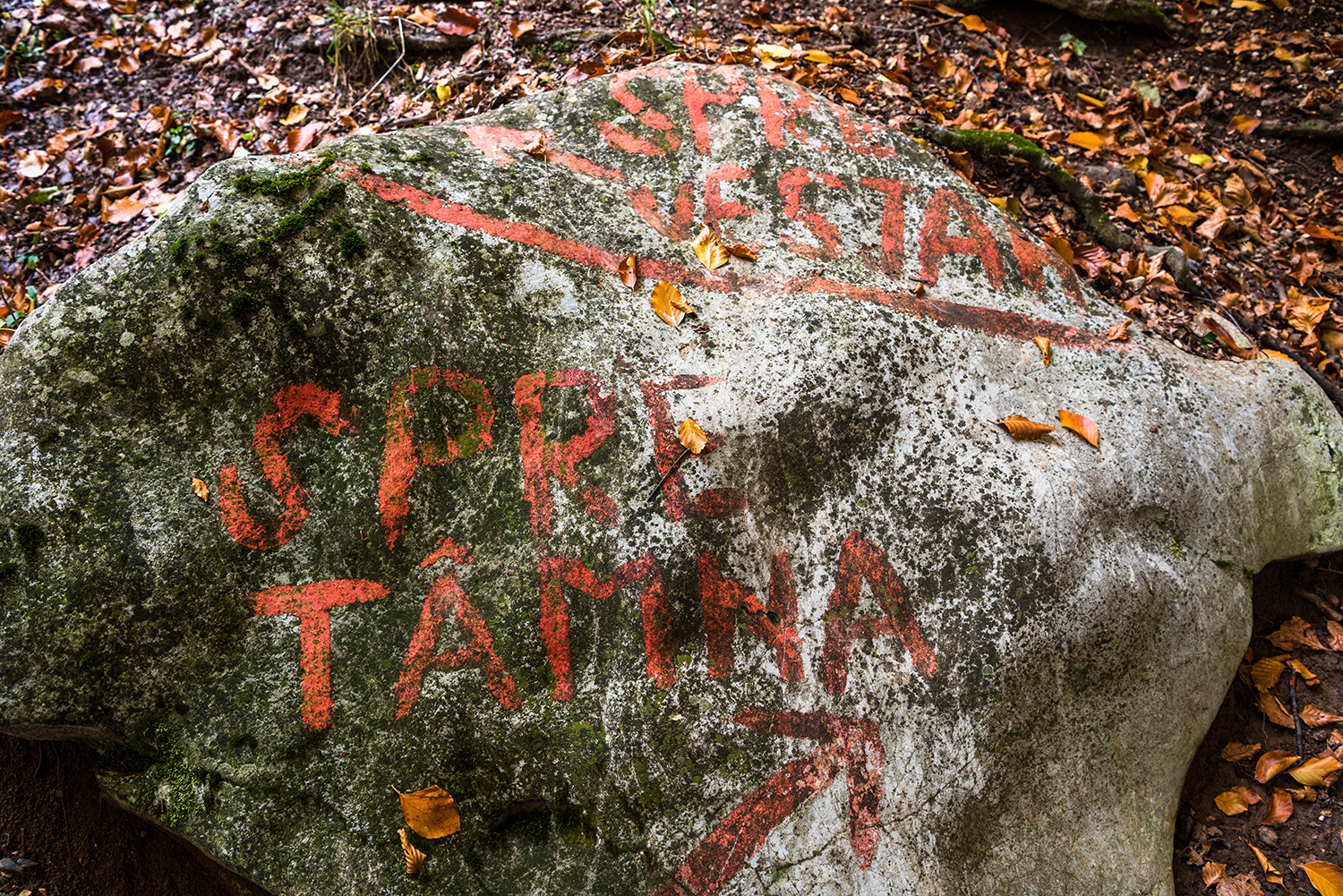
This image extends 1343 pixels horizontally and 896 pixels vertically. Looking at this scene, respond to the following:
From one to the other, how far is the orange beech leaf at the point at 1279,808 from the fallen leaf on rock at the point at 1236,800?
0.04m

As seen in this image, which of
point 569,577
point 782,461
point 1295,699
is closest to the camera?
point 569,577

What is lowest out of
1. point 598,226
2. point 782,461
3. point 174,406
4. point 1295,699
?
point 1295,699

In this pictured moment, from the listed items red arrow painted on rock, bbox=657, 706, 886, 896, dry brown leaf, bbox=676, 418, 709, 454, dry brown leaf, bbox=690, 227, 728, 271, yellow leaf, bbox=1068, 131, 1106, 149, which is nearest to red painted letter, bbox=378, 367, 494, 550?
dry brown leaf, bbox=676, 418, 709, 454

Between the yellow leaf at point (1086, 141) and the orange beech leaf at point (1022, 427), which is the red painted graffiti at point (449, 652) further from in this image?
the yellow leaf at point (1086, 141)

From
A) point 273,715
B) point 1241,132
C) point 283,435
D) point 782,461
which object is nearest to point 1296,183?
point 1241,132

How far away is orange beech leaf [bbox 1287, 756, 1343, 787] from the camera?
232 centimetres

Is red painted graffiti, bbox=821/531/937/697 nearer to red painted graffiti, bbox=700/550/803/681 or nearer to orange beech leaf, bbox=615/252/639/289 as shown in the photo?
red painted graffiti, bbox=700/550/803/681

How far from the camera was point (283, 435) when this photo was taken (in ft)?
5.89

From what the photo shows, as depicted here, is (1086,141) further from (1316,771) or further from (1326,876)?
(1326,876)

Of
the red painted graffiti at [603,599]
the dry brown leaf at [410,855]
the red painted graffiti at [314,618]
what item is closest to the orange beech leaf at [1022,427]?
the red painted graffiti at [603,599]

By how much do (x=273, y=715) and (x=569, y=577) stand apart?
747 mm

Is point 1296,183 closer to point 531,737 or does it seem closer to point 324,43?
point 531,737

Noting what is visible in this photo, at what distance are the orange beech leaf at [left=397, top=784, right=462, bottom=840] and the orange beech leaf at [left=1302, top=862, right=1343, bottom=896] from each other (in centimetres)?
247

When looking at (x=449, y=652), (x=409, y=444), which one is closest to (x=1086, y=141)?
(x=409, y=444)
